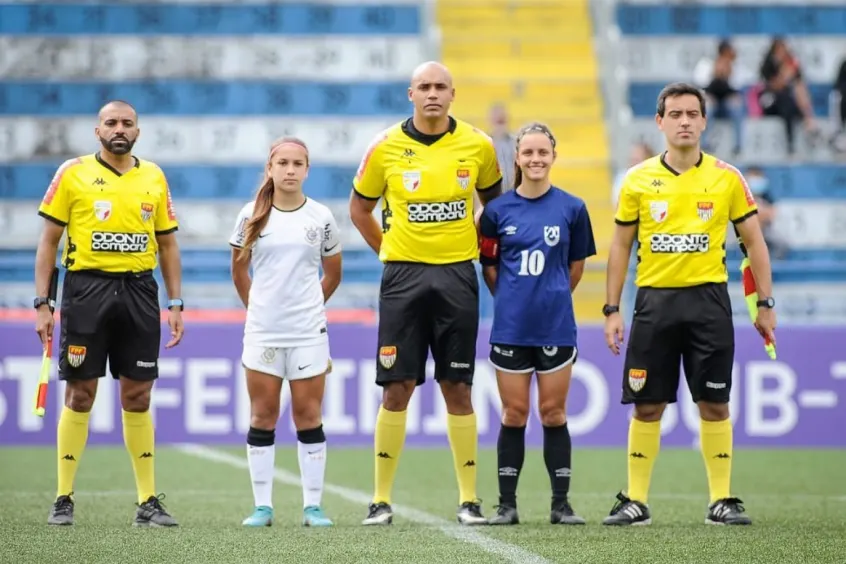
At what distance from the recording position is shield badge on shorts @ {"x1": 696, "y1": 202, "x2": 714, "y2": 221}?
7.72 meters

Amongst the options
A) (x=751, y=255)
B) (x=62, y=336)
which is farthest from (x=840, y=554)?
(x=62, y=336)

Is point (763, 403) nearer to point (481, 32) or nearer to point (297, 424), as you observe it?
point (297, 424)

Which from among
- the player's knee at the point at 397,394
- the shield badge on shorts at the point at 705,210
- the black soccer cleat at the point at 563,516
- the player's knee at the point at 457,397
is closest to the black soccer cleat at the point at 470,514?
the black soccer cleat at the point at 563,516

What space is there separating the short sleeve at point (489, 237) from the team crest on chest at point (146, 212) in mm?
1570

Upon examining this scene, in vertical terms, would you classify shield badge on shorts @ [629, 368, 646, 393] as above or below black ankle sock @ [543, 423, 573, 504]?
above

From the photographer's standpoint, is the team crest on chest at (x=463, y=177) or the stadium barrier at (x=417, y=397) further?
the stadium barrier at (x=417, y=397)

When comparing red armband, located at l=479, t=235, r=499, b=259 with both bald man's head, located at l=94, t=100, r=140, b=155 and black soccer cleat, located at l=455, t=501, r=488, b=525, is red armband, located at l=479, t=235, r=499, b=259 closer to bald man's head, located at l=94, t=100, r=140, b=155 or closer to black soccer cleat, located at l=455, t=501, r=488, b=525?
black soccer cleat, located at l=455, t=501, r=488, b=525

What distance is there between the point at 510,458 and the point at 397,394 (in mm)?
618

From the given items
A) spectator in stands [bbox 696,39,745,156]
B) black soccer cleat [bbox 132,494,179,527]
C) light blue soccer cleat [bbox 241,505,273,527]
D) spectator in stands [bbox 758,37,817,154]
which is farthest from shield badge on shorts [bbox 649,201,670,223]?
spectator in stands [bbox 758,37,817,154]

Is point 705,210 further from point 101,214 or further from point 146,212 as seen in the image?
point 101,214

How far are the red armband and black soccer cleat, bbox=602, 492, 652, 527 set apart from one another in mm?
1286

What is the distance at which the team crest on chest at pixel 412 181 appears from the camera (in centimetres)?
779

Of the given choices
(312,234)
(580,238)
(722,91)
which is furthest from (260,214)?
(722,91)

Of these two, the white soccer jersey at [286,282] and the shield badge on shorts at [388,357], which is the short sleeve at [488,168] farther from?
the shield badge on shorts at [388,357]
